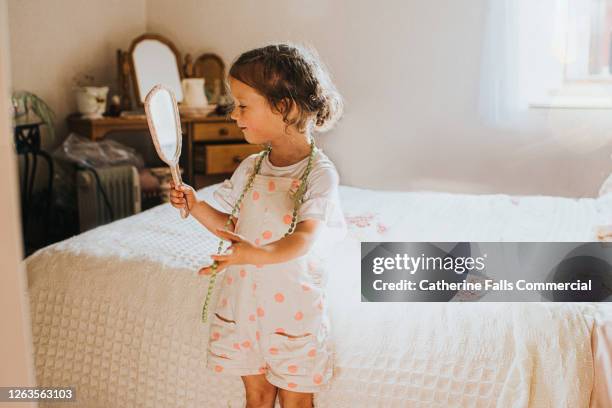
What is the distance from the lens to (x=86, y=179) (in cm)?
267

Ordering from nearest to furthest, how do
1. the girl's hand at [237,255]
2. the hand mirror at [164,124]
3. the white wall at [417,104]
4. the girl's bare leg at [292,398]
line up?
the girl's hand at [237,255] → the hand mirror at [164,124] → the girl's bare leg at [292,398] → the white wall at [417,104]

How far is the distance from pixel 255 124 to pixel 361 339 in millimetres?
443

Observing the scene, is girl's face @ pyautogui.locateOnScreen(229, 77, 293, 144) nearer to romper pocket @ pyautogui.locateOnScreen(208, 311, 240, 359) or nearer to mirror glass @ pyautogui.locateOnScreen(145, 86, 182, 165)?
mirror glass @ pyautogui.locateOnScreen(145, 86, 182, 165)

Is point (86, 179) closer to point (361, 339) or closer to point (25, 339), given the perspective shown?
point (361, 339)

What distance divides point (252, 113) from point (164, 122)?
148 mm

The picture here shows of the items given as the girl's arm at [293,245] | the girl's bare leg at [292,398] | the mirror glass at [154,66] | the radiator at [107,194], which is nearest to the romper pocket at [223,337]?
the girl's bare leg at [292,398]

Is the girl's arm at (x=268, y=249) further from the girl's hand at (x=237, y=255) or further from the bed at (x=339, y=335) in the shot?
the bed at (x=339, y=335)

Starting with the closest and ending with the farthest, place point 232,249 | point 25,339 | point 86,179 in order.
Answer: point 25,339, point 232,249, point 86,179

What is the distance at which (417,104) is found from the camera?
3020 mm

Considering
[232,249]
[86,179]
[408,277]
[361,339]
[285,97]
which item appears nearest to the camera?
[232,249]

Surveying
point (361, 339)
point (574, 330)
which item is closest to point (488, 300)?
point (574, 330)

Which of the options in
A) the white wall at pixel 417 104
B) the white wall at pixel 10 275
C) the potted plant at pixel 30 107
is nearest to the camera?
the white wall at pixel 10 275

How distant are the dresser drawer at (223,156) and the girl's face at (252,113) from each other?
1.96 meters

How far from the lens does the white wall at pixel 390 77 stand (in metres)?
2.77
